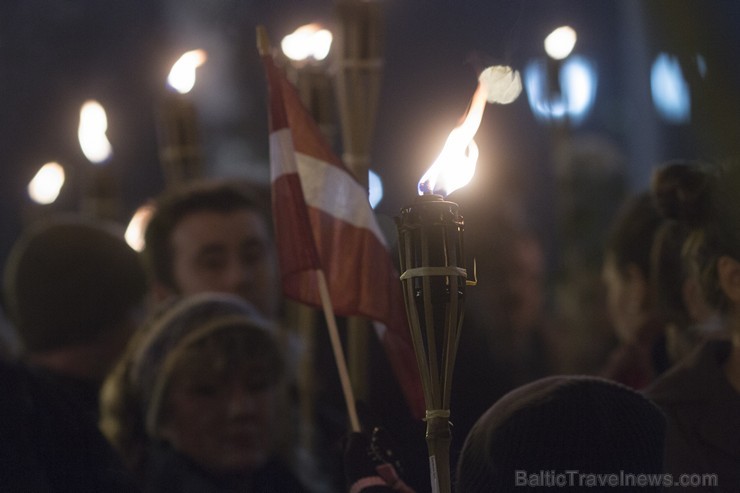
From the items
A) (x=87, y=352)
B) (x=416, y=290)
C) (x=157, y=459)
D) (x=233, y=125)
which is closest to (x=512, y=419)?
(x=416, y=290)

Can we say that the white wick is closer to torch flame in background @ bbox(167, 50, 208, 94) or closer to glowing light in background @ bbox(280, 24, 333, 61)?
torch flame in background @ bbox(167, 50, 208, 94)

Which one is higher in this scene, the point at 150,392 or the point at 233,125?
the point at 233,125

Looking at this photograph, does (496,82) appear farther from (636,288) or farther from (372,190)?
(636,288)

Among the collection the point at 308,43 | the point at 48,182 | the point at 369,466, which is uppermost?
the point at 308,43

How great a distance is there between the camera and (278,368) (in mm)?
3996

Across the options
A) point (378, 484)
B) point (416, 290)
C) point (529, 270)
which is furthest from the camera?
point (529, 270)

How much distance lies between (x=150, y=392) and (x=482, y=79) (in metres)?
1.94

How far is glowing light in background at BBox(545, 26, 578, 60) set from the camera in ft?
17.7

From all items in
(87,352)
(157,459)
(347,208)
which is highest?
(347,208)

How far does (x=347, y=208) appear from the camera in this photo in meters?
2.69

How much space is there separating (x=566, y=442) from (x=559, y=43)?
3482 mm

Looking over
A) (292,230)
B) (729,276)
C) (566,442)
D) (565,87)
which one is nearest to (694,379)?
(729,276)

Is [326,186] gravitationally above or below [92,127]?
below

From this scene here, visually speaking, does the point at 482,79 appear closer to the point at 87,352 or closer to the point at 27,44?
the point at 87,352
